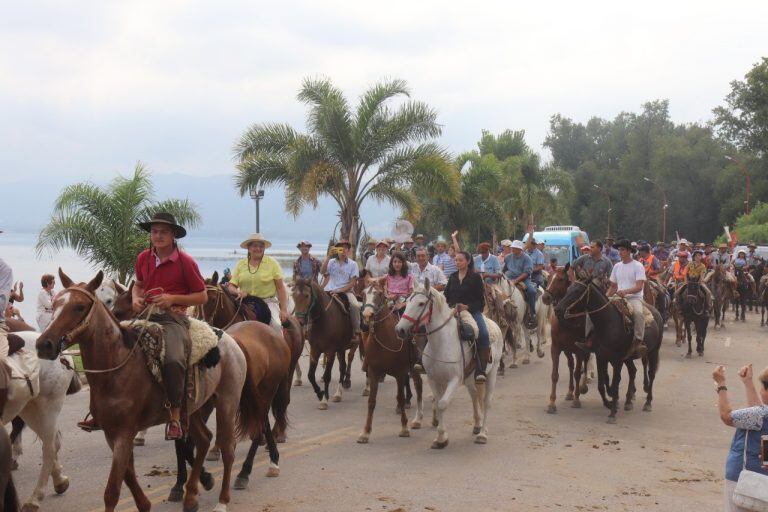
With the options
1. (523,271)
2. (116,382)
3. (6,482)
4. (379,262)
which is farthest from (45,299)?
(6,482)

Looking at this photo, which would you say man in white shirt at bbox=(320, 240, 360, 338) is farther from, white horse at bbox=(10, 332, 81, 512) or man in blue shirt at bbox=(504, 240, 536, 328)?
white horse at bbox=(10, 332, 81, 512)

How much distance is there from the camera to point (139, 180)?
19.3m

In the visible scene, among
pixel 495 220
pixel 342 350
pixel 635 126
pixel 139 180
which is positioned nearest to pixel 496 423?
A: pixel 342 350

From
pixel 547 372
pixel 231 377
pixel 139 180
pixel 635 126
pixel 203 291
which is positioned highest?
pixel 635 126

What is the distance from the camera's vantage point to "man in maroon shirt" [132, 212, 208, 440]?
6.92 meters

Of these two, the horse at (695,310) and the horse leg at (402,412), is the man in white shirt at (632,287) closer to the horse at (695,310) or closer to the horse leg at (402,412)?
the horse leg at (402,412)

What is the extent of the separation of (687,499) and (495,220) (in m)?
39.2

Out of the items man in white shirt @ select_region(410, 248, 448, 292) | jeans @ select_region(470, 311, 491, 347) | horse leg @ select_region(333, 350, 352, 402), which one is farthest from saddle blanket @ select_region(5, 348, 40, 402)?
man in white shirt @ select_region(410, 248, 448, 292)

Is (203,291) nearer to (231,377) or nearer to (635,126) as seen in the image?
(231,377)

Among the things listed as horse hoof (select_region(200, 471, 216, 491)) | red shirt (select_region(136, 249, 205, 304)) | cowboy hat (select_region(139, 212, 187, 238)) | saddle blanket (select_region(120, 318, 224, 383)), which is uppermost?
cowboy hat (select_region(139, 212, 187, 238))

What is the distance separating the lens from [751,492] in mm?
5367

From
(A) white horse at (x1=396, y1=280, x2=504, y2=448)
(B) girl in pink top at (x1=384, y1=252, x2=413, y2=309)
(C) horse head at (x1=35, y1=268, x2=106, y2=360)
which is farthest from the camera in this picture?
(B) girl in pink top at (x1=384, y1=252, x2=413, y2=309)

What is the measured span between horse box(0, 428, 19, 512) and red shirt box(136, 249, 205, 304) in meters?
2.41

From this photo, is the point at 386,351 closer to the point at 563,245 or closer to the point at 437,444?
the point at 437,444
